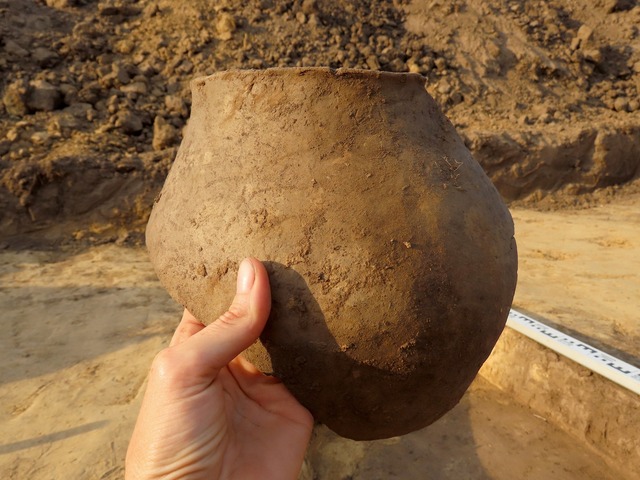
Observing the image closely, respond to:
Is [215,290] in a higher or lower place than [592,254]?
higher

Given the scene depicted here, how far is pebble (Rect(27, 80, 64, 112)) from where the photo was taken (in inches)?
239

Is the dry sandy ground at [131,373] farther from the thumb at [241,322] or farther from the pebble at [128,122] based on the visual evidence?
the pebble at [128,122]

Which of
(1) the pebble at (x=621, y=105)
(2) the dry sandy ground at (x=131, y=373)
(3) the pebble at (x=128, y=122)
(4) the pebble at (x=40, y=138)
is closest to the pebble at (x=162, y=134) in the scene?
(3) the pebble at (x=128, y=122)

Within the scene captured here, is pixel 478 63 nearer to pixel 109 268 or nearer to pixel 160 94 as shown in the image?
pixel 160 94

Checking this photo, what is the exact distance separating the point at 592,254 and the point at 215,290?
16.4 feet

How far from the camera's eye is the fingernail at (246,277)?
4.28 feet

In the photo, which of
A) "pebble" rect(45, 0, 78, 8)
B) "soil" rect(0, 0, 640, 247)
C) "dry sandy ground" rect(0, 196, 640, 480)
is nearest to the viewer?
"dry sandy ground" rect(0, 196, 640, 480)

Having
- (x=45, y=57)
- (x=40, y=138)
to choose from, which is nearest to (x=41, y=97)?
(x=40, y=138)

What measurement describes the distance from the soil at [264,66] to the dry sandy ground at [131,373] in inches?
33.1

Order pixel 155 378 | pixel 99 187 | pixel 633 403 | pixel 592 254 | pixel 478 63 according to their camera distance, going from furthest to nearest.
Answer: pixel 478 63
pixel 99 187
pixel 592 254
pixel 633 403
pixel 155 378

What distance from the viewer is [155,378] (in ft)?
4.39

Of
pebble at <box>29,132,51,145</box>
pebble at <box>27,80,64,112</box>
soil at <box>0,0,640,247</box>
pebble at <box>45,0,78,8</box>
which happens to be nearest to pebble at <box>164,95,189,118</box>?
soil at <box>0,0,640,247</box>

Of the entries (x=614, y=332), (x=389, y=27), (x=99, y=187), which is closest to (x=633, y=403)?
(x=614, y=332)

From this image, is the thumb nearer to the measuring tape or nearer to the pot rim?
the pot rim
